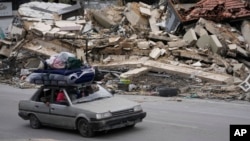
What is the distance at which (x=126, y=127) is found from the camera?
13.5 meters

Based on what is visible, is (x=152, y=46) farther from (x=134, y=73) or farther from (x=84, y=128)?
(x=84, y=128)

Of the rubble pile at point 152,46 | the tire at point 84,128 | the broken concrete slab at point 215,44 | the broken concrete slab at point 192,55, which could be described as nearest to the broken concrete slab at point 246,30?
the rubble pile at point 152,46

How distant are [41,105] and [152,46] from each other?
15.4 metres

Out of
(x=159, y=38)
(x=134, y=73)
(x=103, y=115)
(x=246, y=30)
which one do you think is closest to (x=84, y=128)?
(x=103, y=115)

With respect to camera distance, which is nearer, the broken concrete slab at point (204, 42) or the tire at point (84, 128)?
the tire at point (84, 128)

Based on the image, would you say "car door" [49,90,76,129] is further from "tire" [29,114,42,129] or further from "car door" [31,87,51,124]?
"tire" [29,114,42,129]

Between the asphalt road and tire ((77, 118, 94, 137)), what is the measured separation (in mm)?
139


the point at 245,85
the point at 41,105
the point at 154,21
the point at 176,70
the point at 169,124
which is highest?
the point at 154,21

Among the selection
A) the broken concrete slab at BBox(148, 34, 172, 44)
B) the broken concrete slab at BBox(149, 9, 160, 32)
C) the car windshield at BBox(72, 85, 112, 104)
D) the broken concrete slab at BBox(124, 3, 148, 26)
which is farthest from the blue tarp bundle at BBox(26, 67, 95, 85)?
the broken concrete slab at BBox(124, 3, 148, 26)

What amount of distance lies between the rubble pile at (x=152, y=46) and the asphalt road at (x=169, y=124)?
2.43 metres

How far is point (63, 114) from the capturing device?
515 inches

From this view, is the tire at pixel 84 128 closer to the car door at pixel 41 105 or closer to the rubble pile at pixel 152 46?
the car door at pixel 41 105

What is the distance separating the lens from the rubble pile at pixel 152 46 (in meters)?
23.8

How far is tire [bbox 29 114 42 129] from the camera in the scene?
46.9 ft
